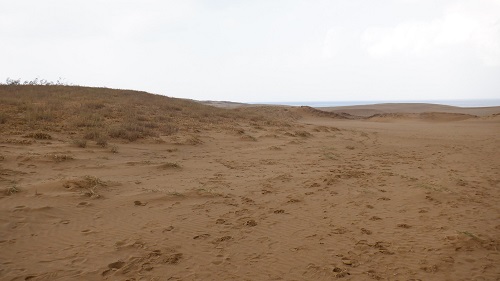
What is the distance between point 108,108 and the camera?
13570 mm

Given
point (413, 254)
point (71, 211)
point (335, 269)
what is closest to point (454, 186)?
point (413, 254)

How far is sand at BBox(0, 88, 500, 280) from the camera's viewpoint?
3523 millimetres

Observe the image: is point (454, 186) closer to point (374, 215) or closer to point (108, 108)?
point (374, 215)

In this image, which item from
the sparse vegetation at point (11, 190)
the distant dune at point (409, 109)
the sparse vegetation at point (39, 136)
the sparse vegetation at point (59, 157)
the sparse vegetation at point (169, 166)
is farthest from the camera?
→ the distant dune at point (409, 109)

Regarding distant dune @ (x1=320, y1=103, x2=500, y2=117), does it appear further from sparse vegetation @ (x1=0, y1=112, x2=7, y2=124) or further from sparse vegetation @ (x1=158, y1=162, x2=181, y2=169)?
sparse vegetation @ (x1=0, y1=112, x2=7, y2=124)

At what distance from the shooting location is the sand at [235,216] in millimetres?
3523

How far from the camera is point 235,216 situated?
4.90 metres

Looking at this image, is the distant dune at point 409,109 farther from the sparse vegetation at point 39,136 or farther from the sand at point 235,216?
the sparse vegetation at point 39,136

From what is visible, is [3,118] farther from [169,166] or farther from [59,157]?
[169,166]

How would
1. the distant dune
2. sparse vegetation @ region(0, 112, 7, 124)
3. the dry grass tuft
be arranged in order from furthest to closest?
the distant dune < sparse vegetation @ region(0, 112, 7, 124) < the dry grass tuft

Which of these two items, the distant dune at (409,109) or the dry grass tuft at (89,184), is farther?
the distant dune at (409,109)

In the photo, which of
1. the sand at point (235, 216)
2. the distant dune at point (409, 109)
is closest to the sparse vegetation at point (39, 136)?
the sand at point (235, 216)

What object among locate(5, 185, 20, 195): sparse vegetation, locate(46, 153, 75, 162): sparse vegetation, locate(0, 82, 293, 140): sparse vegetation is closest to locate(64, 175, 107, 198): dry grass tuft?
locate(5, 185, 20, 195): sparse vegetation

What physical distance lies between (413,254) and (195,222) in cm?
274
